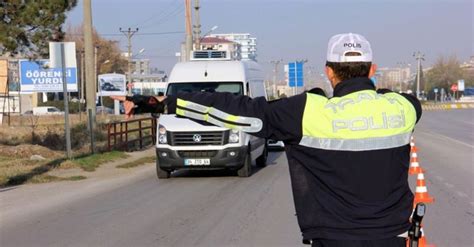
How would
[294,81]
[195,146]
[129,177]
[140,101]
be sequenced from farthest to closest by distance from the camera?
[294,81] → [129,177] → [195,146] → [140,101]

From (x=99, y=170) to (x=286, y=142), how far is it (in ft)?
48.6

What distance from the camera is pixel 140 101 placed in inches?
131

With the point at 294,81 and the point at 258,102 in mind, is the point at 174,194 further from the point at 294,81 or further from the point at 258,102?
the point at 294,81

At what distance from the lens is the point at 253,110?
296cm

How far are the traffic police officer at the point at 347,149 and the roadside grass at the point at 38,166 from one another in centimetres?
1239

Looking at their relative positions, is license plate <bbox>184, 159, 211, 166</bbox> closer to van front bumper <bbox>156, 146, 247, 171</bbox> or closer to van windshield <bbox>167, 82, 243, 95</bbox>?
van front bumper <bbox>156, 146, 247, 171</bbox>

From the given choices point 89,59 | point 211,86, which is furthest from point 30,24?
point 211,86

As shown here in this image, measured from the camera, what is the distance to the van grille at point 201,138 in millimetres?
14242

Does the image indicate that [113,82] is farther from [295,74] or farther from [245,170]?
[245,170]

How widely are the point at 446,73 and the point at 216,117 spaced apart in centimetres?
12844

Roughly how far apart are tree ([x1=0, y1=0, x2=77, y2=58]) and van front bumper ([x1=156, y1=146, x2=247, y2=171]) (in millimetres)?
6700

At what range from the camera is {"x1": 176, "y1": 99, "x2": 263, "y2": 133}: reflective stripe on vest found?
117 inches

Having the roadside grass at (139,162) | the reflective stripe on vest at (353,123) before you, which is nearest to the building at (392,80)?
the roadside grass at (139,162)

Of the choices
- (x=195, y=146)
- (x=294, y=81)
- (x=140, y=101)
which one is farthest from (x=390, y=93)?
(x=294, y=81)
